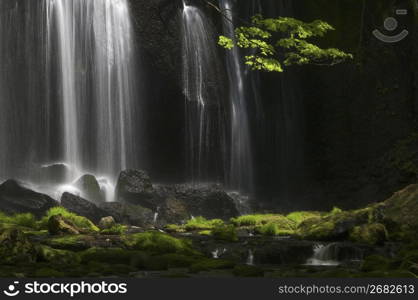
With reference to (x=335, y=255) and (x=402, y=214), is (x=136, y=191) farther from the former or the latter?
(x=335, y=255)

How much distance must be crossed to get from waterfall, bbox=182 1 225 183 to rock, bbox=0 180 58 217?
11316mm

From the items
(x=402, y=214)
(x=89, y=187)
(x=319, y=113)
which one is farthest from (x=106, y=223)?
(x=319, y=113)

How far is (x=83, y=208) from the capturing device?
21.0 m

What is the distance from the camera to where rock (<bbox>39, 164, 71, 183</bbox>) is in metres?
27.1

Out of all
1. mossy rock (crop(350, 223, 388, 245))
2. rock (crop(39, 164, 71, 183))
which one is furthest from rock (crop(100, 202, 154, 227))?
mossy rock (crop(350, 223, 388, 245))

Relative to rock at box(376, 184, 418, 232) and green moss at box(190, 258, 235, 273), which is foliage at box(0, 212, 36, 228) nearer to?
green moss at box(190, 258, 235, 273)

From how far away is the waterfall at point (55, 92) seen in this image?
28.8m

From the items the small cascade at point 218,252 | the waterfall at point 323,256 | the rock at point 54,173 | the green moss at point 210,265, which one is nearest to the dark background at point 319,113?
the rock at point 54,173

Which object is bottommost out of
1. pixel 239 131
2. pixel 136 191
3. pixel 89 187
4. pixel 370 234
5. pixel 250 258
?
pixel 250 258

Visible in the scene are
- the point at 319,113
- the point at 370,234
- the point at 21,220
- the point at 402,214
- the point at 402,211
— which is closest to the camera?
the point at 370,234

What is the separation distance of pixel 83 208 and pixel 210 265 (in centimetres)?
990

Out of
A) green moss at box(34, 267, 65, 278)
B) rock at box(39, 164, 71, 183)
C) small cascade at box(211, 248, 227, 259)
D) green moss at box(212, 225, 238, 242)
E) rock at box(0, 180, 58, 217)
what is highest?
rock at box(39, 164, 71, 183)

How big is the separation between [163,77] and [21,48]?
707 centimetres

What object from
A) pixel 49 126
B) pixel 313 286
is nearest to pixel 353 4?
pixel 49 126
